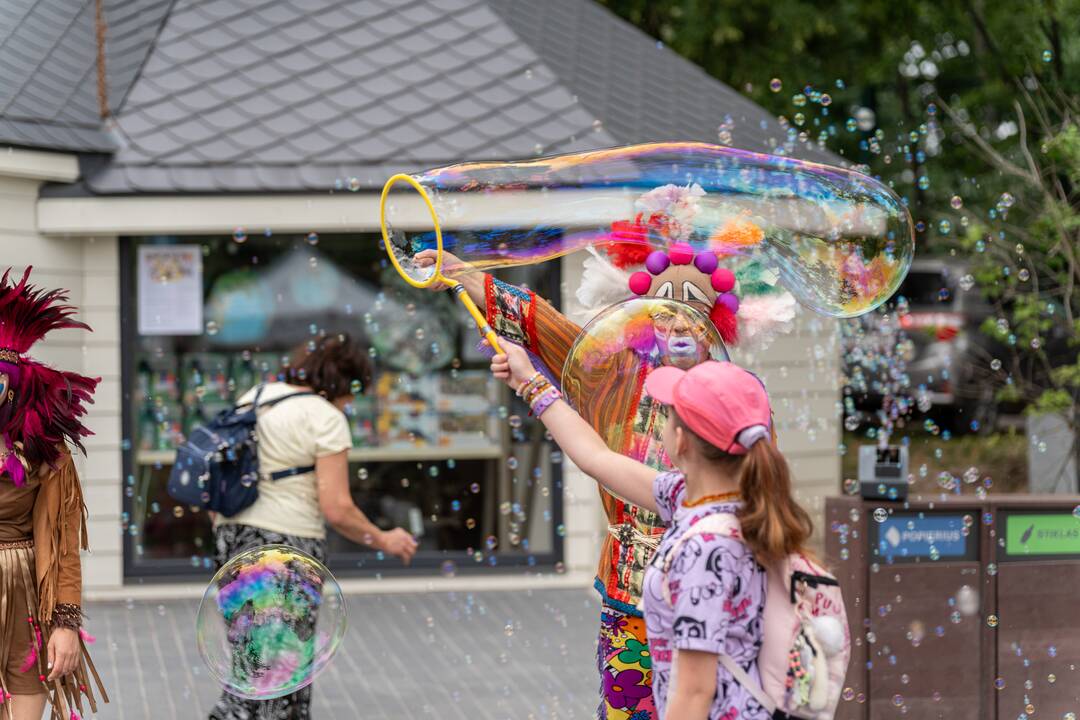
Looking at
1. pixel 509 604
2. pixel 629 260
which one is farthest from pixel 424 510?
pixel 629 260

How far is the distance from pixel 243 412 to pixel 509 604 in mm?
3686

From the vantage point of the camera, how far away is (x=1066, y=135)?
361 inches

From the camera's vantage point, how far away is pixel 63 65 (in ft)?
29.6

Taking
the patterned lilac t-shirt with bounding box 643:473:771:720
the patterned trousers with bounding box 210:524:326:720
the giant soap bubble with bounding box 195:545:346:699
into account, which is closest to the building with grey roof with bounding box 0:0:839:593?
the patterned trousers with bounding box 210:524:326:720

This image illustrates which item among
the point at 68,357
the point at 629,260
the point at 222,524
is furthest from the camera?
the point at 68,357

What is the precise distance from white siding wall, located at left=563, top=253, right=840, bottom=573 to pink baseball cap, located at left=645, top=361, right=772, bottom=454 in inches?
239

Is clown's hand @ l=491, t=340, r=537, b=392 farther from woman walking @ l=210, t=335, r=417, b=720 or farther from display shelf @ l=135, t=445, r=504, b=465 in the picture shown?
display shelf @ l=135, t=445, r=504, b=465

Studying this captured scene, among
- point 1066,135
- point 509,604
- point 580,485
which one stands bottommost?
point 509,604

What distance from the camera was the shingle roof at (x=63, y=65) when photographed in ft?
27.3

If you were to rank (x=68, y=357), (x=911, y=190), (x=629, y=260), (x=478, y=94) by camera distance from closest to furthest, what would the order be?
(x=629, y=260) < (x=68, y=357) < (x=478, y=94) < (x=911, y=190)

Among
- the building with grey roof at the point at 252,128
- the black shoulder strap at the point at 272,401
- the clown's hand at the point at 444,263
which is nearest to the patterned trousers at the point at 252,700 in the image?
the black shoulder strap at the point at 272,401

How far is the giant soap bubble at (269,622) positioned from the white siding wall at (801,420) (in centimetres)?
444

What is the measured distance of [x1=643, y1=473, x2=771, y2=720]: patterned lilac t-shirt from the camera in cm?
278

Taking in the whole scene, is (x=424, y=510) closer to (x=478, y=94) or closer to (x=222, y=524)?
(x=478, y=94)
